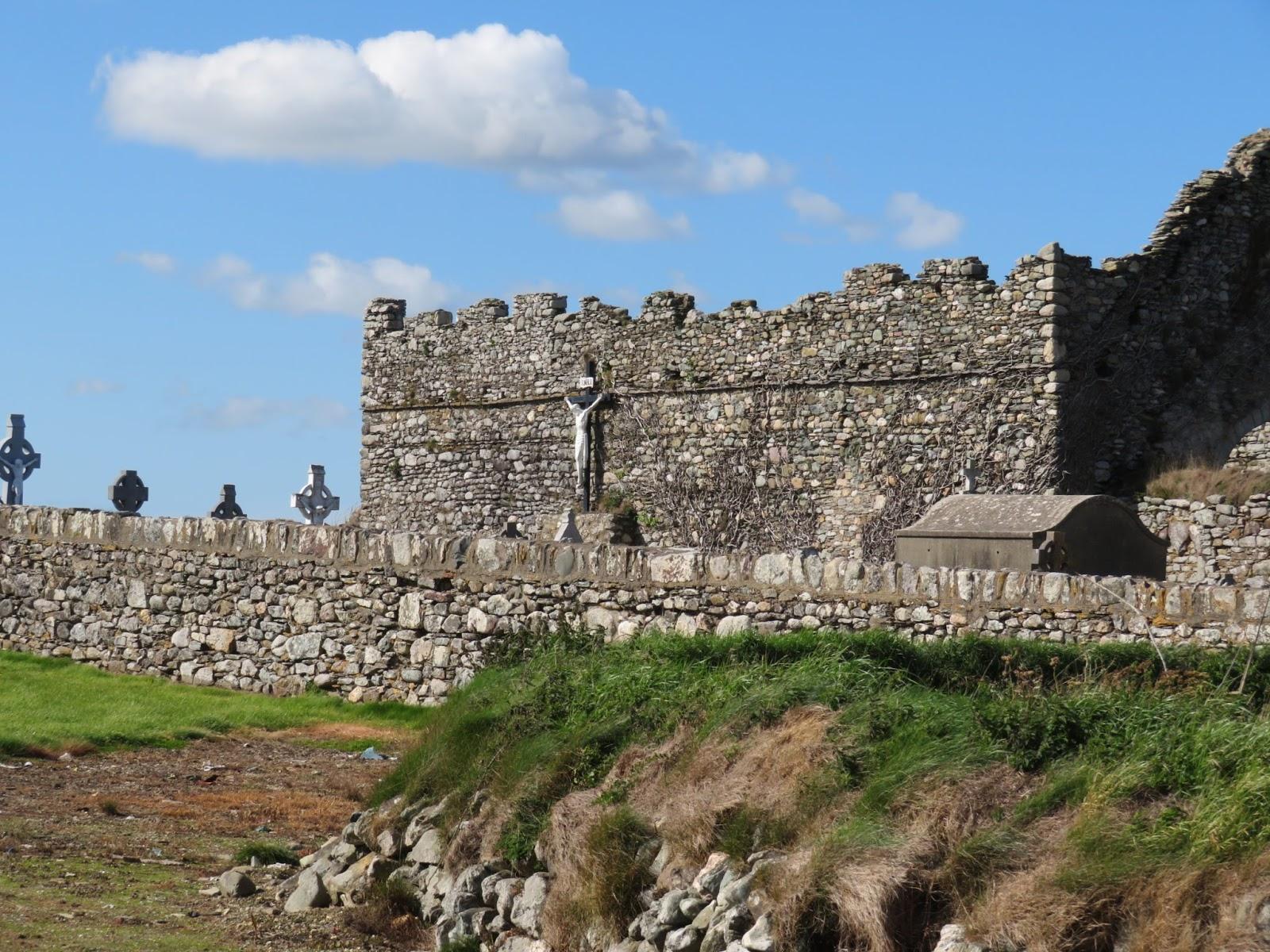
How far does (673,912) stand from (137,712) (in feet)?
33.7

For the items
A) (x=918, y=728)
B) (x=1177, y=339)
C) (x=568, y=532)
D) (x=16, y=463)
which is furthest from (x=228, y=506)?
(x=918, y=728)

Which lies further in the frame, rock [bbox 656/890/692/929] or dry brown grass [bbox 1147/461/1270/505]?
dry brown grass [bbox 1147/461/1270/505]

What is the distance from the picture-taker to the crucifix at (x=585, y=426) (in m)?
28.8

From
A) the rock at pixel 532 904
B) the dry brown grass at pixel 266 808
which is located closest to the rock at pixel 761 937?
the rock at pixel 532 904

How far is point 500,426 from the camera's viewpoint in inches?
1206

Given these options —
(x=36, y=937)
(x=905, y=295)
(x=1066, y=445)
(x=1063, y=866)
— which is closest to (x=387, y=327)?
(x=905, y=295)

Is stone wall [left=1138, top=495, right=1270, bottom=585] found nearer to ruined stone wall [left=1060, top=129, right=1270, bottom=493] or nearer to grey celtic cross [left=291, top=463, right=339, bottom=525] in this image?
ruined stone wall [left=1060, top=129, right=1270, bottom=493]

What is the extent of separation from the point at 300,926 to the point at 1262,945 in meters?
5.46

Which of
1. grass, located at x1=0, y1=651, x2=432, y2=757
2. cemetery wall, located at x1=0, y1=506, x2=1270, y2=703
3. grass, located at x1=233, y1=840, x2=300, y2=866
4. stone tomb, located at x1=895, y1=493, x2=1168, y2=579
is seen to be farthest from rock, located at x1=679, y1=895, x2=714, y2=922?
grass, located at x1=0, y1=651, x2=432, y2=757

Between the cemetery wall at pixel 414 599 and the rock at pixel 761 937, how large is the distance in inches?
172

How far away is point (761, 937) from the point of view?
7672 mm

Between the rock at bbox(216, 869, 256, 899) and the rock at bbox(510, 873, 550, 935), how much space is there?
213 centimetres

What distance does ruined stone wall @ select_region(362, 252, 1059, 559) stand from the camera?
23922 mm

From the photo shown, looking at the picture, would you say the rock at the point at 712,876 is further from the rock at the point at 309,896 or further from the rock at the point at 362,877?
the rock at the point at 309,896
